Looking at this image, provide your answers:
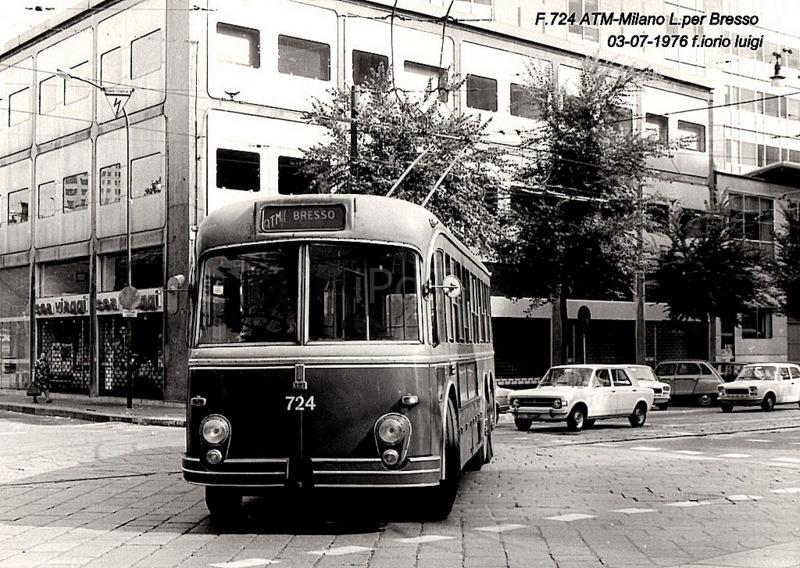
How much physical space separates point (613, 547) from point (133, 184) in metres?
27.8

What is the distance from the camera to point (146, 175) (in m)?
33.6

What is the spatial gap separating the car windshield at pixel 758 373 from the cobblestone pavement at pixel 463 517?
15.1m

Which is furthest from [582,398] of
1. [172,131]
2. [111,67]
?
[111,67]

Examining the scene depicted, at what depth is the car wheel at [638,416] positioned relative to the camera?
24750 millimetres

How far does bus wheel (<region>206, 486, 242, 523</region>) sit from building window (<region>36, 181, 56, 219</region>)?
31.1m

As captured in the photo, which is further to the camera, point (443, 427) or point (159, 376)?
point (159, 376)

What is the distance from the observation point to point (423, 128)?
92.8 feet

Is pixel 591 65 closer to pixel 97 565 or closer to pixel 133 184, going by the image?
pixel 133 184

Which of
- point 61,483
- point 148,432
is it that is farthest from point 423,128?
point 61,483

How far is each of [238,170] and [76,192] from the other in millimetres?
8199

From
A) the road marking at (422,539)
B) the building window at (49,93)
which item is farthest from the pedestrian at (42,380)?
the road marking at (422,539)

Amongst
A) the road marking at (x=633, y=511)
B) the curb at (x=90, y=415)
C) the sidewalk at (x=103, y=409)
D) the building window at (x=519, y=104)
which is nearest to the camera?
the road marking at (x=633, y=511)

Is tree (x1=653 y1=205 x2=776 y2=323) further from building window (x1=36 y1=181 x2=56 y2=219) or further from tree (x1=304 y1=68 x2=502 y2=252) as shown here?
building window (x1=36 y1=181 x2=56 y2=219)

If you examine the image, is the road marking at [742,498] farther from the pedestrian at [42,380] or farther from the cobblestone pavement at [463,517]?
the pedestrian at [42,380]
